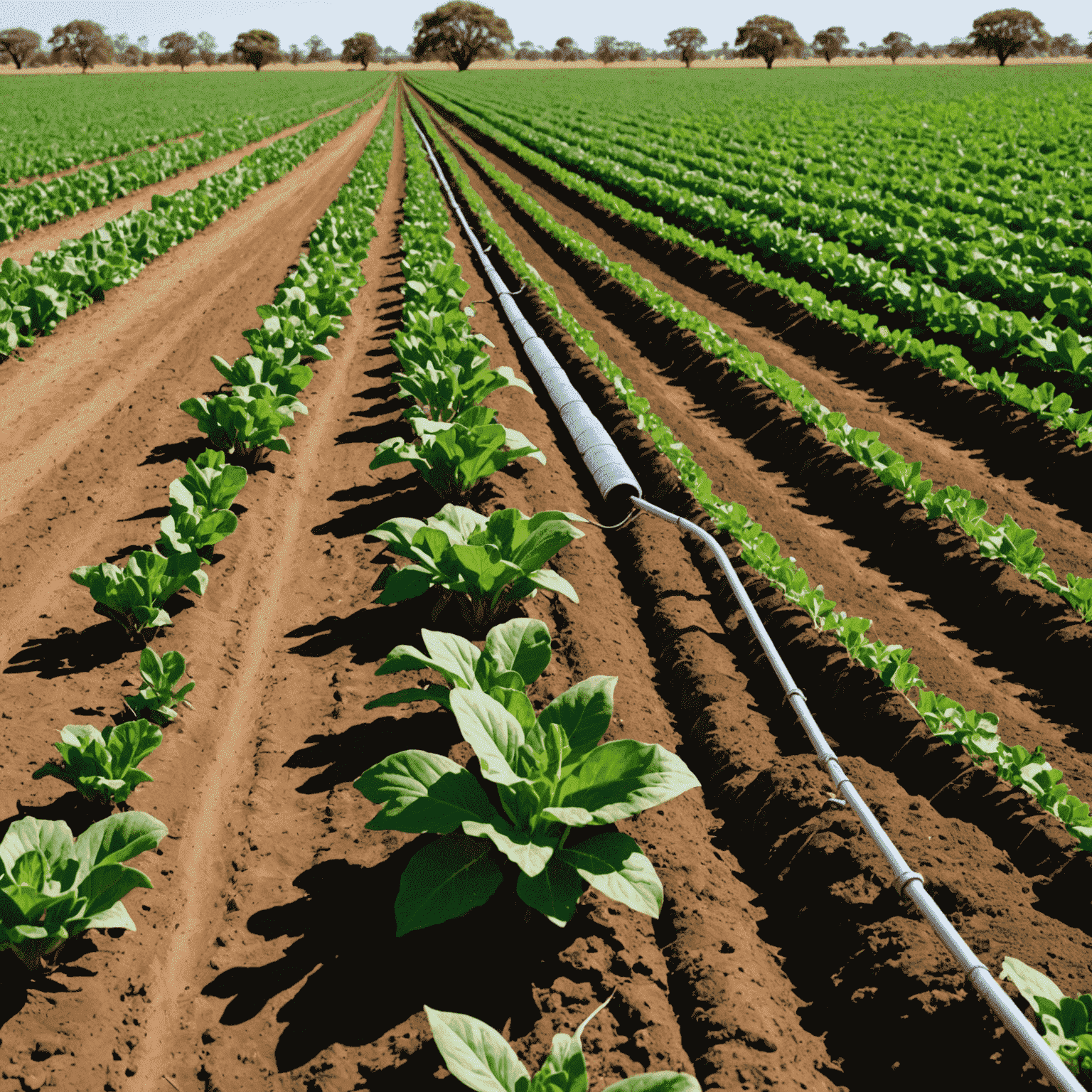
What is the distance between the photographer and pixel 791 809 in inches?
133

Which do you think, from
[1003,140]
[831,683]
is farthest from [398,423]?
[1003,140]

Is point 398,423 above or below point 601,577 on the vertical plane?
above

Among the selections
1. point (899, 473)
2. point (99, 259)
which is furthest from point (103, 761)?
point (99, 259)

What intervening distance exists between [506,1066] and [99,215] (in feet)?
67.5

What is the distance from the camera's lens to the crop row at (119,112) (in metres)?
25.8

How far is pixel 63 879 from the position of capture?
2.70m

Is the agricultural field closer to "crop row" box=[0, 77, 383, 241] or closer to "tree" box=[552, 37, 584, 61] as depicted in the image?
"crop row" box=[0, 77, 383, 241]

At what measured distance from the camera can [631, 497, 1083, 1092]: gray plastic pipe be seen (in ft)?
7.30

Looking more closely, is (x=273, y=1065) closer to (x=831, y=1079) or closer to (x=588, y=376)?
(x=831, y=1079)

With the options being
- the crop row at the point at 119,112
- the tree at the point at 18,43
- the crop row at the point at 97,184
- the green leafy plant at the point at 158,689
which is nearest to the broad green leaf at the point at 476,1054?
the green leafy plant at the point at 158,689

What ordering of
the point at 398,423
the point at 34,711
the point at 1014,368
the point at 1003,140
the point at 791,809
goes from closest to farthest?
the point at 791,809 → the point at 34,711 → the point at 398,423 → the point at 1014,368 → the point at 1003,140

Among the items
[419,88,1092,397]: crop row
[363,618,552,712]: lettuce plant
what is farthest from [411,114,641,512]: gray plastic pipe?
[419,88,1092,397]: crop row

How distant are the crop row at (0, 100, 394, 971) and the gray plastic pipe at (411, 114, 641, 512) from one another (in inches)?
89.5

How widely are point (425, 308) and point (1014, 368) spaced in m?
6.13
